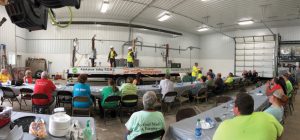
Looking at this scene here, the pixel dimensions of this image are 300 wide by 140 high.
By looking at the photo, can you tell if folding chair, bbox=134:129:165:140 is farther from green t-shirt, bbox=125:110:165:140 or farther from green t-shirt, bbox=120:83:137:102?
green t-shirt, bbox=120:83:137:102

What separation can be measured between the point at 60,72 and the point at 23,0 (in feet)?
41.5

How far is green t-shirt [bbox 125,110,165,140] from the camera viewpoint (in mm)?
2412

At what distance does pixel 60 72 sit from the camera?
1348cm

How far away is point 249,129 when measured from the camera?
67.1 inches

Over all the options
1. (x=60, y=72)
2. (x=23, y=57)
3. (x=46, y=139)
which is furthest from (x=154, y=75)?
(x=46, y=139)

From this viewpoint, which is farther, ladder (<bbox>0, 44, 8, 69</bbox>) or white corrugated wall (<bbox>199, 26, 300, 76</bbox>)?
white corrugated wall (<bbox>199, 26, 300, 76</bbox>)

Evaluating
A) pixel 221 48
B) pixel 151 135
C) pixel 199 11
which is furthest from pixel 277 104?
pixel 221 48

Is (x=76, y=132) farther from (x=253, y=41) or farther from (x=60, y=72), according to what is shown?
(x=253, y=41)

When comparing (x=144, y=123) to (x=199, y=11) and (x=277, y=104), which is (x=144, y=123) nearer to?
(x=277, y=104)

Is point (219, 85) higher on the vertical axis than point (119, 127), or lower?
higher

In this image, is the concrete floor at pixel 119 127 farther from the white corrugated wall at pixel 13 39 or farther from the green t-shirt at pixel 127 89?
the white corrugated wall at pixel 13 39

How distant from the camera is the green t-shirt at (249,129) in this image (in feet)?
5.55

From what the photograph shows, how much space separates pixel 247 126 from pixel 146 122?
3.74 feet

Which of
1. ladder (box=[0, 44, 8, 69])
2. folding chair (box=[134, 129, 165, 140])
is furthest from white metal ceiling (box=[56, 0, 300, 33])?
folding chair (box=[134, 129, 165, 140])
